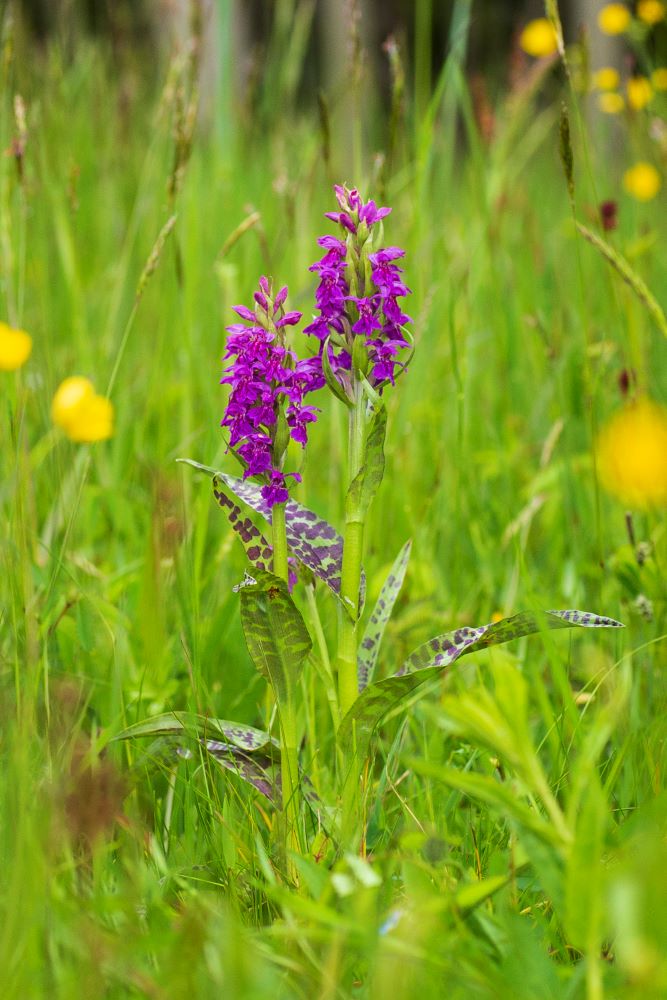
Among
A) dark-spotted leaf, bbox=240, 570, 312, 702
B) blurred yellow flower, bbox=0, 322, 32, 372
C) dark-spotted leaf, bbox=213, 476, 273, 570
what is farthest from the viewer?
dark-spotted leaf, bbox=213, 476, 273, 570

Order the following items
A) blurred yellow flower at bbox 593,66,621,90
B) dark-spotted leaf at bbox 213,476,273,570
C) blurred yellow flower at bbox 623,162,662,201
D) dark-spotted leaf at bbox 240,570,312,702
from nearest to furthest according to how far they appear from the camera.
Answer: dark-spotted leaf at bbox 240,570,312,702, dark-spotted leaf at bbox 213,476,273,570, blurred yellow flower at bbox 593,66,621,90, blurred yellow flower at bbox 623,162,662,201

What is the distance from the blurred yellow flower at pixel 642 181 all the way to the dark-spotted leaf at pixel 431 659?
7.83 feet

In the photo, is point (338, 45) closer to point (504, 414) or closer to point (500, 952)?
point (504, 414)


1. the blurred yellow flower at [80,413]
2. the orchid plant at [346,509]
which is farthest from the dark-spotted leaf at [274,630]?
the blurred yellow flower at [80,413]

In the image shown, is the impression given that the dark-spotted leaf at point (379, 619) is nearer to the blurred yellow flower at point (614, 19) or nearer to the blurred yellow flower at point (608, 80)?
the blurred yellow flower at point (608, 80)

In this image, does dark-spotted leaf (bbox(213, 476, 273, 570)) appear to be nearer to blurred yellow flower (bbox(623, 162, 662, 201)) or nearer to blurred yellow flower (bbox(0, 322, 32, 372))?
blurred yellow flower (bbox(0, 322, 32, 372))

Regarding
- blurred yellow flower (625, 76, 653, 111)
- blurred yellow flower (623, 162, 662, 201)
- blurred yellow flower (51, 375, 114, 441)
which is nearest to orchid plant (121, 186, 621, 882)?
blurred yellow flower (51, 375, 114, 441)

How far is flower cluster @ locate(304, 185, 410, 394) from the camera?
109cm

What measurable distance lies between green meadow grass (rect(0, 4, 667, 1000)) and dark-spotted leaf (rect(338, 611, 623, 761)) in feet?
0.23

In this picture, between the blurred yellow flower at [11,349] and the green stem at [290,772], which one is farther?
the green stem at [290,772]

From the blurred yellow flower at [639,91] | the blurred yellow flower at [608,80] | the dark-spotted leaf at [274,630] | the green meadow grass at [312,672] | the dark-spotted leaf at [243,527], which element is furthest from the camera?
the blurred yellow flower at [608,80]

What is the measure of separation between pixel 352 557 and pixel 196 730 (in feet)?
0.88

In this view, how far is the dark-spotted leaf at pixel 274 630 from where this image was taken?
108 centimetres

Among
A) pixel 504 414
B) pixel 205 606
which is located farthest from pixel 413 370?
pixel 205 606
